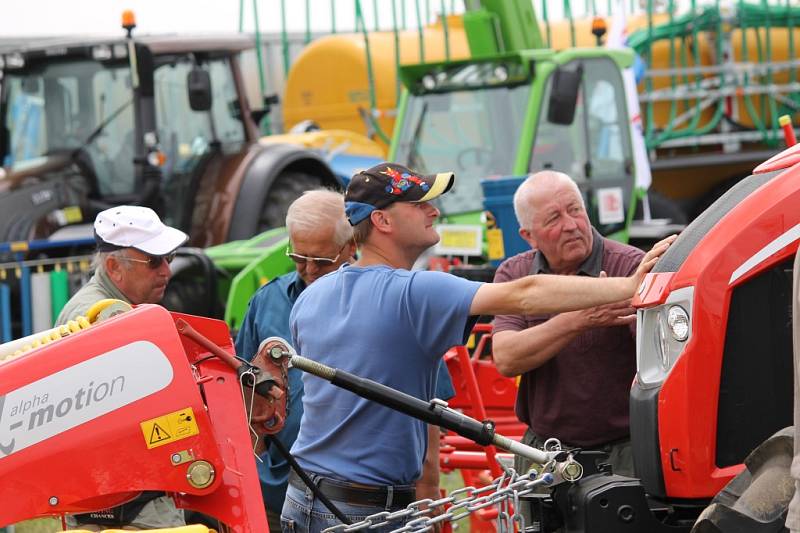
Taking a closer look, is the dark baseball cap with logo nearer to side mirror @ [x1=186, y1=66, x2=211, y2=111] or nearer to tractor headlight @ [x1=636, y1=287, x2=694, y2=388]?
tractor headlight @ [x1=636, y1=287, x2=694, y2=388]

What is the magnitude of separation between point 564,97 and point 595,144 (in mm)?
699

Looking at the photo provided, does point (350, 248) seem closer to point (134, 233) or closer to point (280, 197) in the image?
point (134, 233)

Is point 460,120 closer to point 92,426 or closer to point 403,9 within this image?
point 403,9

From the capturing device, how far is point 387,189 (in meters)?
3.90

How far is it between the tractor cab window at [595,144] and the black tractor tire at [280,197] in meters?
2.46

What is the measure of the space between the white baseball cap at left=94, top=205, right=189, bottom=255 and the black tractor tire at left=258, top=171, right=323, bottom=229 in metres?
5.99

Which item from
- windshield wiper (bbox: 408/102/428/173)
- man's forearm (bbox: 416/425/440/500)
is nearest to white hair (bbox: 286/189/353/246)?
man's forearm (bbox: 416/425/440/500)

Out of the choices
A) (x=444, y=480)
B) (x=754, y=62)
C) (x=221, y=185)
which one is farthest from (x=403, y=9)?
(x=444, y=480)

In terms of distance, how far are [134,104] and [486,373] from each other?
5245 millimetres

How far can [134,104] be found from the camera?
10648 millimetres

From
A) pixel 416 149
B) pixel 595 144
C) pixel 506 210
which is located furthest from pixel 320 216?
pixel 595 144

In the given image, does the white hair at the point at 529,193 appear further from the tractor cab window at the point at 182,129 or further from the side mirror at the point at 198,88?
the tractor cab window at the point at 182,129

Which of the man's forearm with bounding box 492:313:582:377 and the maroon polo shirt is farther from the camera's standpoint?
the maroon polo shirt

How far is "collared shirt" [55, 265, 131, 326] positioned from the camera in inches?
181
